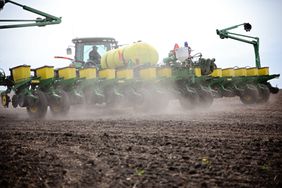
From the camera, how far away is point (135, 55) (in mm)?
10781

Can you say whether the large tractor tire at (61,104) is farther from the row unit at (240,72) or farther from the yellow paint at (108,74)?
the row unit at (240,72)

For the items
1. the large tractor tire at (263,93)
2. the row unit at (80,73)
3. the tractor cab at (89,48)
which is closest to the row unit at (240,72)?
the large tractor tire at (263,93)

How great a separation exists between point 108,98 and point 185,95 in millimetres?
2759

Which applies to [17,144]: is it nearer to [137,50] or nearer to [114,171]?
[114,171]

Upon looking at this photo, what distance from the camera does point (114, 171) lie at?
2.91 meters

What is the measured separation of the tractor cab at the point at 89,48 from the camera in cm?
A: 1252

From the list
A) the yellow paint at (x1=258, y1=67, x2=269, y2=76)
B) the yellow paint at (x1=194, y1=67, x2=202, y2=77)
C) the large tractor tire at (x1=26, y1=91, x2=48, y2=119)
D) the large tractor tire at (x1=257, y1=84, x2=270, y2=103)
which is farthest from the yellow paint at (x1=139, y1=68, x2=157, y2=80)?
the yellow paint at (x1=258, y1=67, x2=269, y2=76)

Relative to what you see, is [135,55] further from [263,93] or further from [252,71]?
[263,93]

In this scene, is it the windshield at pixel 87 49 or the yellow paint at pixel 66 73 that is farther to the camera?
the windshield at pixel 87 49

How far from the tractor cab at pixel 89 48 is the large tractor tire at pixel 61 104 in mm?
4259

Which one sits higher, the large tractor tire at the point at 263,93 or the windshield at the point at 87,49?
the windshield at the point at 87,49

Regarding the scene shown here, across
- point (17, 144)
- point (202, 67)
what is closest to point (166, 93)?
point (202, 67)

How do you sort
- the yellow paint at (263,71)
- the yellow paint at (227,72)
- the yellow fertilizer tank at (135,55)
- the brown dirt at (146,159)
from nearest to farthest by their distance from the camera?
the brown dirt at (146,159)
the yellow fertilizer tank at (135,55)
the yellow paint at (227,72)
the yellow paint at (263,71)

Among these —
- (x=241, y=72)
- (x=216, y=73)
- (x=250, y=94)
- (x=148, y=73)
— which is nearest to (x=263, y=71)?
(x=241, y=72)
